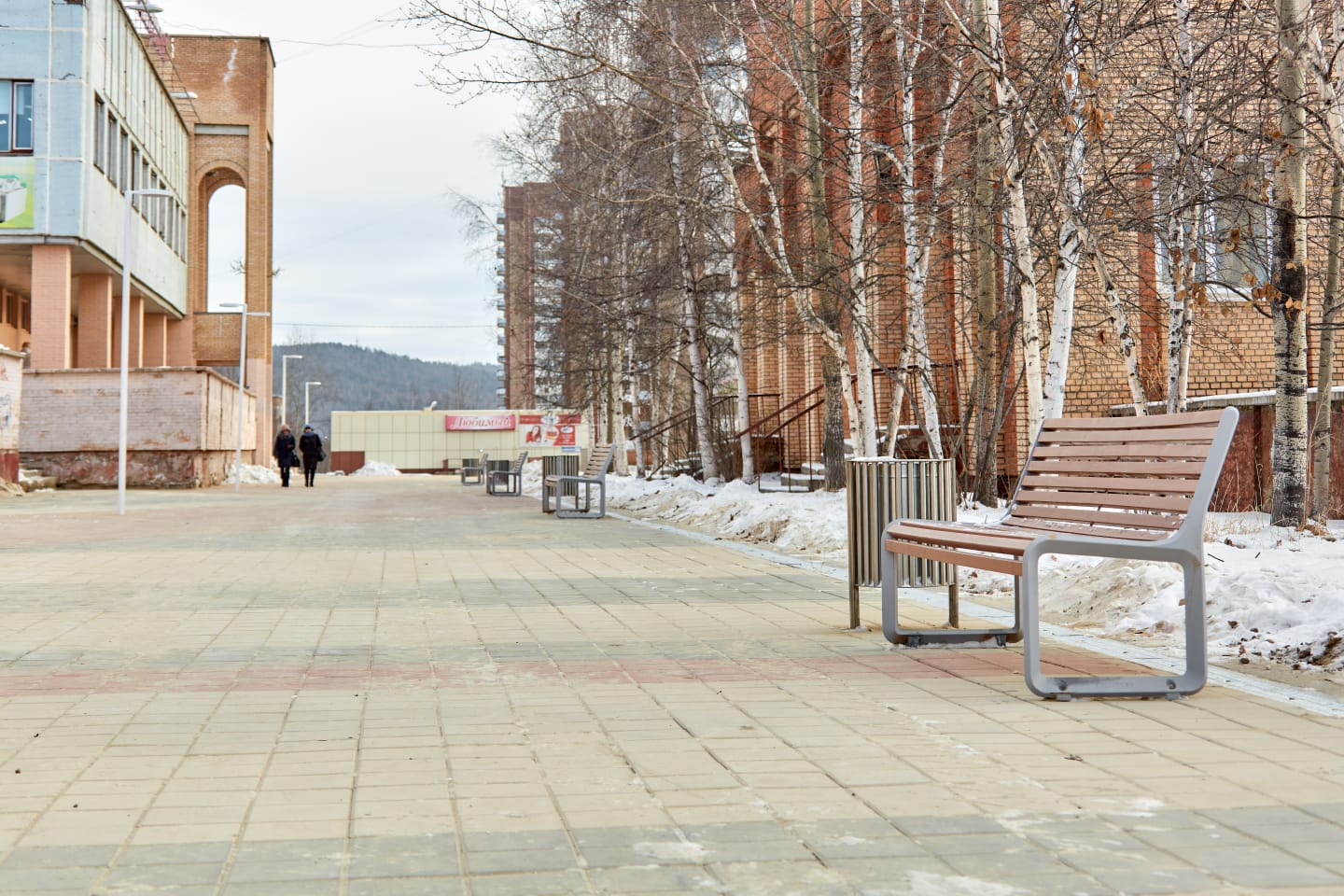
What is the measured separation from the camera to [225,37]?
187 feet

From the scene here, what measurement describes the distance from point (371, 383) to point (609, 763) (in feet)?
564

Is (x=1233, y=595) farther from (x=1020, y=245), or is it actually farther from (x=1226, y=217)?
(x=1226, y=217)

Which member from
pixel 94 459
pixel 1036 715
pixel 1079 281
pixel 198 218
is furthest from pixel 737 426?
pixel 198 218

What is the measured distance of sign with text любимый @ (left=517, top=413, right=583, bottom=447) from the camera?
155 ft

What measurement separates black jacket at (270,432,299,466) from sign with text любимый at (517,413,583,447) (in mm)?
7968

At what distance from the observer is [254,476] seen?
45.7 m

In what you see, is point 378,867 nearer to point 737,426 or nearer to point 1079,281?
point 1079,281

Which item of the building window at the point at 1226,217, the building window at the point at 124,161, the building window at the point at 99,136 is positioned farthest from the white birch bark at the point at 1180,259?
the building window at the point at 124,161

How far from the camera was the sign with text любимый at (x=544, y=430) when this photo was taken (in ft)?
155

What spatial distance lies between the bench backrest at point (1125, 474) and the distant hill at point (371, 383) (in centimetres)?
11705

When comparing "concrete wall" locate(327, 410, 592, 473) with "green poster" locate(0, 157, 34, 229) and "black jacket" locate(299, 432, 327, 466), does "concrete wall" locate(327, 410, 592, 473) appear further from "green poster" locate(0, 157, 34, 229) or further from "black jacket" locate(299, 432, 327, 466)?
"green poster" locate(0, 157, 34, 229)

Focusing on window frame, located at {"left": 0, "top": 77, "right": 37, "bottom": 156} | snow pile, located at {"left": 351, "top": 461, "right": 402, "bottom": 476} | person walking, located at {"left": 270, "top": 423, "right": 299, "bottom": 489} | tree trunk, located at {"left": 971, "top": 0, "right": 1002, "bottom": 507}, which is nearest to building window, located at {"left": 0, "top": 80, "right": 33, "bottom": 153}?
window frame, located at {"left": 0, "top": 77, "right": 37, "bottom": 156}

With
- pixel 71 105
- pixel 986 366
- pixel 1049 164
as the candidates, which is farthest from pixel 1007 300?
pixel 71 105

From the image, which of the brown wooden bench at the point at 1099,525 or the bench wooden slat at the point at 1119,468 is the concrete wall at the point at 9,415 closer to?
the brown wooden bench at the point at 1099,525
